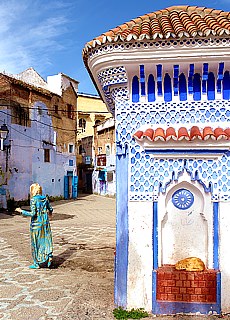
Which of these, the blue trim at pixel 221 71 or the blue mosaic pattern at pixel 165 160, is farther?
the blue mosaic pattern at pixel 165 160

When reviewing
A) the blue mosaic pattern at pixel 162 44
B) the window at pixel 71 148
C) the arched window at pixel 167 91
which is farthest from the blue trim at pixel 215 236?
the window at pixel 71 148

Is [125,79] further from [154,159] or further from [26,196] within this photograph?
[26,196]

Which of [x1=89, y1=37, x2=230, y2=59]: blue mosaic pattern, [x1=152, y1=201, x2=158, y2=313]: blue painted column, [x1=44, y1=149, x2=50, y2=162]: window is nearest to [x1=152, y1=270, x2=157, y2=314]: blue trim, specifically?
[x1=152, y1=201, x2=158, y2=313]: blue painted column

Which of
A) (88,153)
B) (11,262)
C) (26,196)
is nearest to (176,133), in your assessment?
(11,262)

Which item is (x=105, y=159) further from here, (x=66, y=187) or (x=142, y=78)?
(x=142, y=78)

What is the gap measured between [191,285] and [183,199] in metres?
1.11

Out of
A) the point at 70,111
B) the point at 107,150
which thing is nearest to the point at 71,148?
the point at 70,111

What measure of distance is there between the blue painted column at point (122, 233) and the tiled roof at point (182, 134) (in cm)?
39

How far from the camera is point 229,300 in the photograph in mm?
4961

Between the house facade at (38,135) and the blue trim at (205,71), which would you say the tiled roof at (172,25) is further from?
the house facade at (38,135)

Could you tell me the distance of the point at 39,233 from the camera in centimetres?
757

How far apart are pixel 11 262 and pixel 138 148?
448 cm

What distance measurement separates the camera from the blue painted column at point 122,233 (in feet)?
17.0

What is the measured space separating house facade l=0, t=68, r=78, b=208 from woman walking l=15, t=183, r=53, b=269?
1149 centimetres
